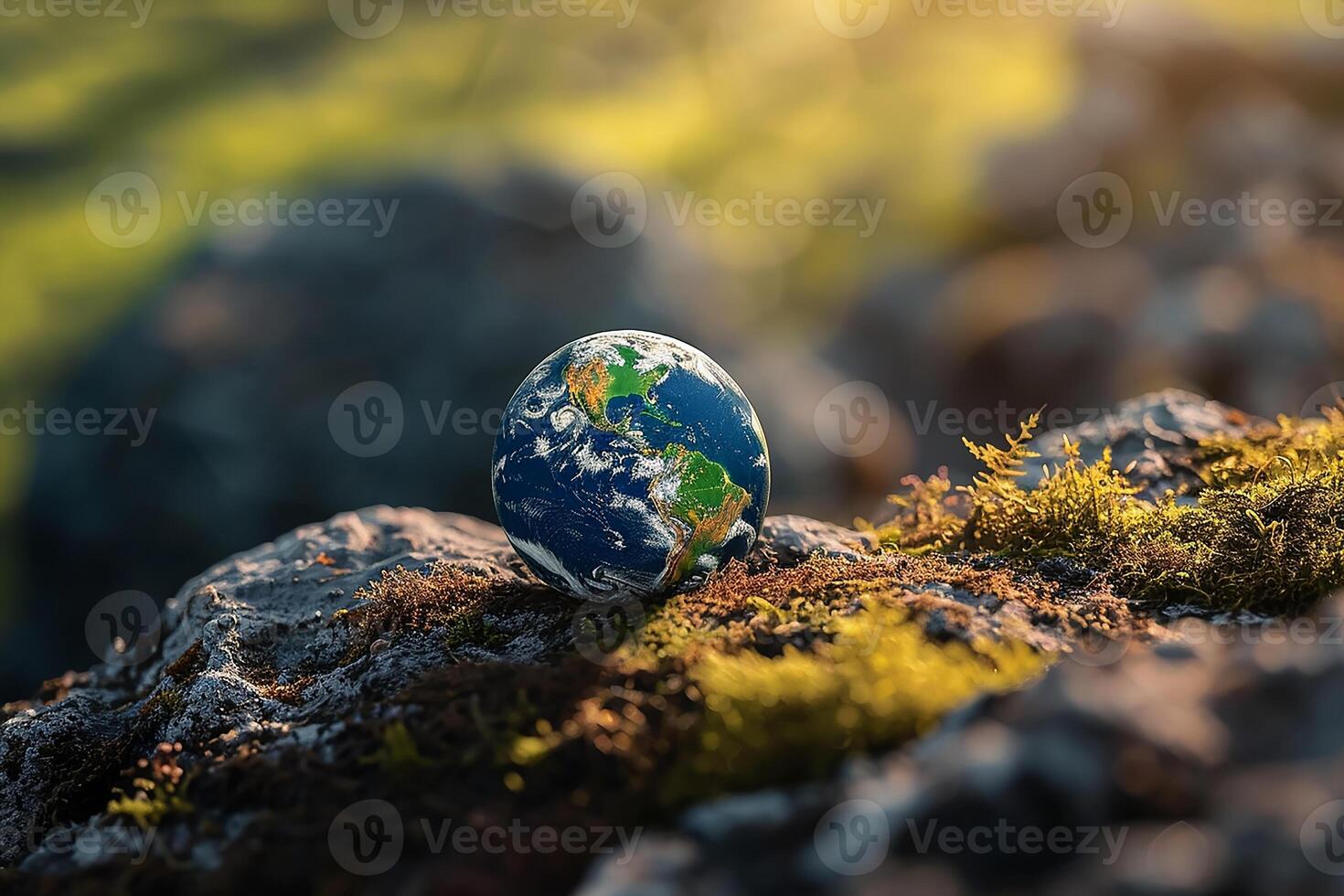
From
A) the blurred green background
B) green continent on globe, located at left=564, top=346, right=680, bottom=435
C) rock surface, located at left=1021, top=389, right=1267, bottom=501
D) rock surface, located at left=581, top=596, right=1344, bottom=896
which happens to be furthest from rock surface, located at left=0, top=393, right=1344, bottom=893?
the blurred green background

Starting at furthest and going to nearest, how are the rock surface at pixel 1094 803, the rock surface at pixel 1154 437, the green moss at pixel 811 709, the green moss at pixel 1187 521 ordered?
the rock surface at pixel 1154 437, the green moss at pixel 1187 521, the green moss at pixel 811 709, the rock surface at pixel 1094 803

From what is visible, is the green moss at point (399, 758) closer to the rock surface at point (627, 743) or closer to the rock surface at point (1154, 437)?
the rock surface at point (627, 743)

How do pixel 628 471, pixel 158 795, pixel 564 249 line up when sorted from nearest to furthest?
pixel 158 795
pixel 628 471
pixel 564 249

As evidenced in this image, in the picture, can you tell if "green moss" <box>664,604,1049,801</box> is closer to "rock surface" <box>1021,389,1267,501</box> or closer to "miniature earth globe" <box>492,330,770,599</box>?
"miniature earth globe" <box>492,330,770,599</box>

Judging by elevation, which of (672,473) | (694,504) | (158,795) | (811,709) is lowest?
(158,795)

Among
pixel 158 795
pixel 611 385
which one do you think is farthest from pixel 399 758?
pixel 611 385

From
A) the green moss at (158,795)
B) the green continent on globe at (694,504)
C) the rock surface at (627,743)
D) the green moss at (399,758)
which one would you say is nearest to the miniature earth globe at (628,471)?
the green continent on globe at (694,504)

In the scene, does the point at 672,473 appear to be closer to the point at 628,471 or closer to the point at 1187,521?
the point at 628,471

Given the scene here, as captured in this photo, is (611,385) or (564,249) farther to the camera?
(564,249)

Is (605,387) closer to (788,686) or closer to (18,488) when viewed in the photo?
(788,686)
